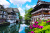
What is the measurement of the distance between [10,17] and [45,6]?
99.6 feet

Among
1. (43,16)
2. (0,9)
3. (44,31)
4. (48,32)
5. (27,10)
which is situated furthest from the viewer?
(27,10)

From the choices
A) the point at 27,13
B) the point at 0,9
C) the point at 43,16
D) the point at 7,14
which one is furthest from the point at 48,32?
the point at 27,13

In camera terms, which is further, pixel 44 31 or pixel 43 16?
pixel 43 16

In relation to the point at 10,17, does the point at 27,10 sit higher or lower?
higher

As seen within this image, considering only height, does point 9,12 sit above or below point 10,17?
above

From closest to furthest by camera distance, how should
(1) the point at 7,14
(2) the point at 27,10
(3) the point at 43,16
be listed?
(3) the point at 43,16
(1) the point at 7,14
(2) the point at 27,10

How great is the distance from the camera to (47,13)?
73.3 feet

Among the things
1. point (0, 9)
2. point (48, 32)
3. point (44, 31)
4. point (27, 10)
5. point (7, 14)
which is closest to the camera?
point (48, 32)

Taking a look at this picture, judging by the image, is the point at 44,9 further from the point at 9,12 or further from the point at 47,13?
the point at 9,12

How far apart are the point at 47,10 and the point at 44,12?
3.51 ft

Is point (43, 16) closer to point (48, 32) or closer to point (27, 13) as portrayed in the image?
point (48, 32)

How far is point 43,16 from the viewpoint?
21969mm

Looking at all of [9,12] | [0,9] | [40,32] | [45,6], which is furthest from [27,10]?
[40,32]

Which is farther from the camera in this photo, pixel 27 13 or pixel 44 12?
pixel 27 13
